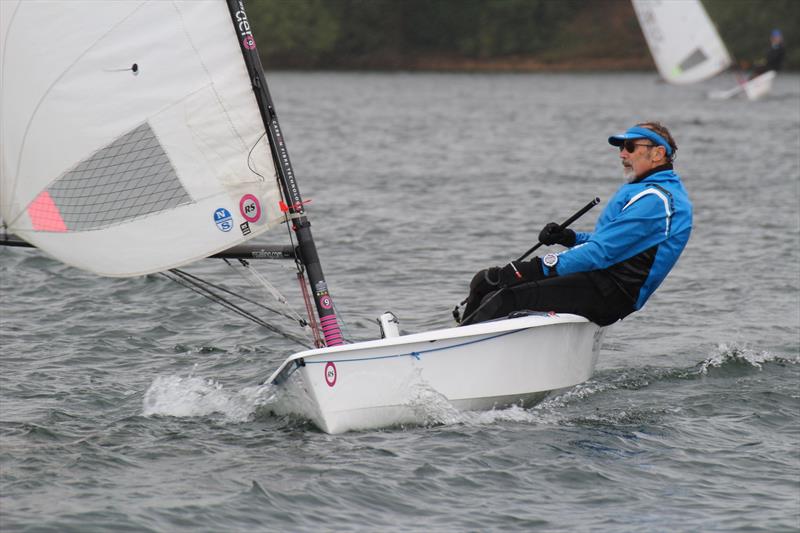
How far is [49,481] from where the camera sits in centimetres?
566

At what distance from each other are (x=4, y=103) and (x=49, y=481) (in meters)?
1.81

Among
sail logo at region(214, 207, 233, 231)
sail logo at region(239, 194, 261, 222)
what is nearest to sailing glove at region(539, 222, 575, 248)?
sail logo at region(239, 194, 261, 222)

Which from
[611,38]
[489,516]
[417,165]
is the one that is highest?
[611,38]

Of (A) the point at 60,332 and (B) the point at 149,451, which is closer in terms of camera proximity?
(B) the point at 149,451

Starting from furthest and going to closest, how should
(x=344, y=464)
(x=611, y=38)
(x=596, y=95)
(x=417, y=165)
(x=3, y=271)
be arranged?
(x=611, y=38)
(x=596, y=95)
(x=417, y=165)
(x=3, y=271)
(x=344, y=464)

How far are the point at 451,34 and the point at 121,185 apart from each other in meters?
56.7

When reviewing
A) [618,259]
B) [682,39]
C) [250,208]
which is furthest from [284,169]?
[682,39]

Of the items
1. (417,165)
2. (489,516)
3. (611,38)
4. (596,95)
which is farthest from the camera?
(611,38)

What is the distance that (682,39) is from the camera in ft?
113

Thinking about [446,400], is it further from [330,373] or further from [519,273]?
[519,273]

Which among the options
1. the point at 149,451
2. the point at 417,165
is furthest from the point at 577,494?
the point at 417,165

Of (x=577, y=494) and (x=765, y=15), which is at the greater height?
→ (x=765, y=15)

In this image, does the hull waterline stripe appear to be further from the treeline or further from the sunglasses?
the treeline

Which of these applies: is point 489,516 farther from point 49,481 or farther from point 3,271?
point 3,271
